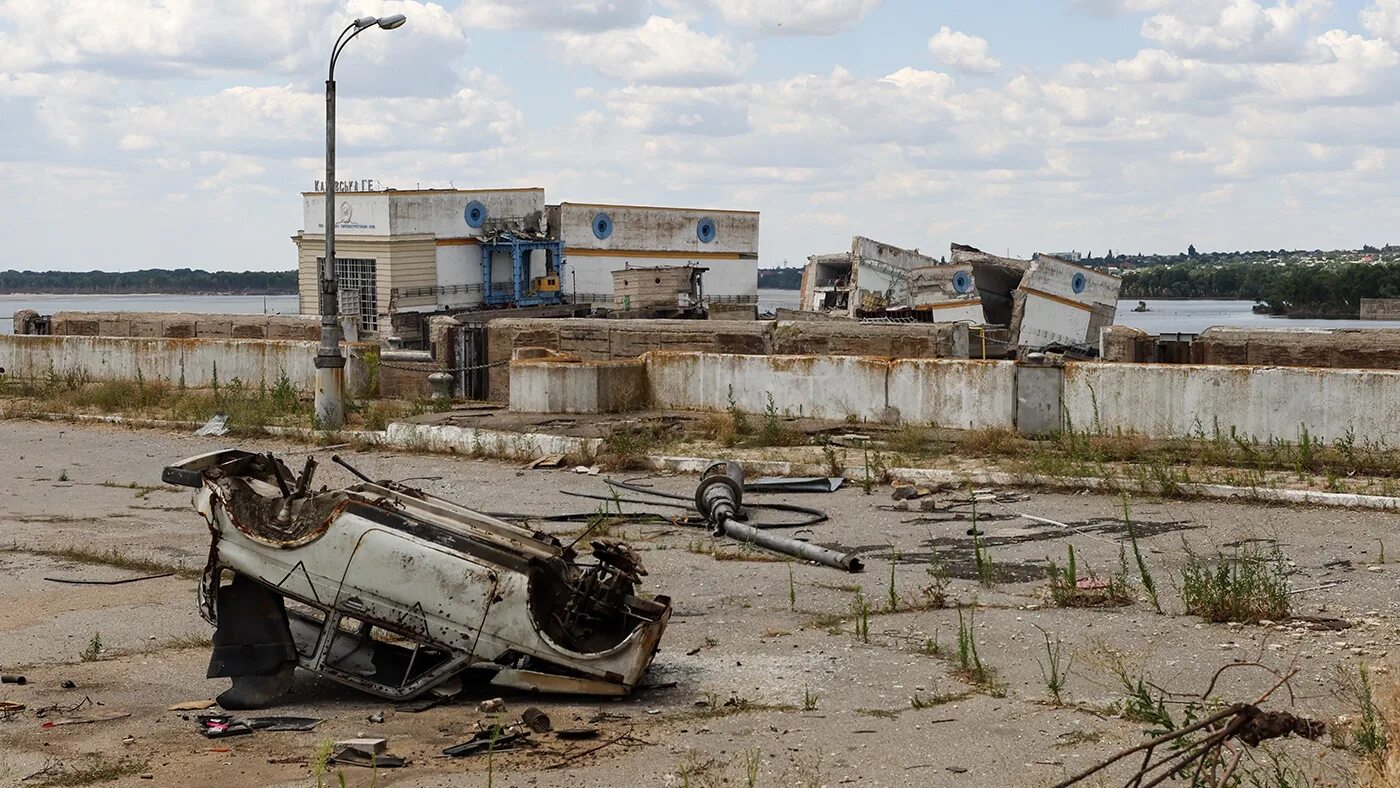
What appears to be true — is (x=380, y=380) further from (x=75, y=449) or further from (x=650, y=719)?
(x=650, y=719)

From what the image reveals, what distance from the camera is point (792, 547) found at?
37.0 ft

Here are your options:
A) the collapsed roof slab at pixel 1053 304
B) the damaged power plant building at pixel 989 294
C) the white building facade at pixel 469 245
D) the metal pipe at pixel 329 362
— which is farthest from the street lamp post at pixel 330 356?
the white building facade at pixel 469 245

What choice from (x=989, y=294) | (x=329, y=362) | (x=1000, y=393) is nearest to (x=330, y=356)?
(x=329, y=362)

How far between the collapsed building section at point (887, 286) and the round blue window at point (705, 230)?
15.4m

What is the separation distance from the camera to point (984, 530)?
40.2 ft

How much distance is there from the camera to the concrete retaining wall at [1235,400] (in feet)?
47.0

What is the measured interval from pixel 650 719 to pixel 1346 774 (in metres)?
3.20

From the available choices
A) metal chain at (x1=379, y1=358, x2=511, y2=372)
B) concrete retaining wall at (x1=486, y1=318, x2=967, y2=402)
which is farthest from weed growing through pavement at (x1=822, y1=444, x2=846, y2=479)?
metal chain at (x1=379, y1=358, x2=511, y2=372)

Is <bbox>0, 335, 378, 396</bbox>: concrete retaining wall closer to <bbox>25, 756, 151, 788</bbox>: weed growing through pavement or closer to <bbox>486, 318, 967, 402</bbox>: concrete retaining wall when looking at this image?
<bbox>486, 318, 967, 402</bbox>: concrete retaining wall

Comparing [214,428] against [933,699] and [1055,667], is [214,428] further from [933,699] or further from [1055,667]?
[1055,667]

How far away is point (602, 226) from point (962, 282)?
70.6 ft

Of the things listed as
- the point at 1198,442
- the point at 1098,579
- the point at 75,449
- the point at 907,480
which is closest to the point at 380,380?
the point at 75,449

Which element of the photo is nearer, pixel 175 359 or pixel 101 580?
pixel 101 580

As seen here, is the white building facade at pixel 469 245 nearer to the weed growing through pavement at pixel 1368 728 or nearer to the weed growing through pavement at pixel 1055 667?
the weed growing through pavement at pixel 1055 667
